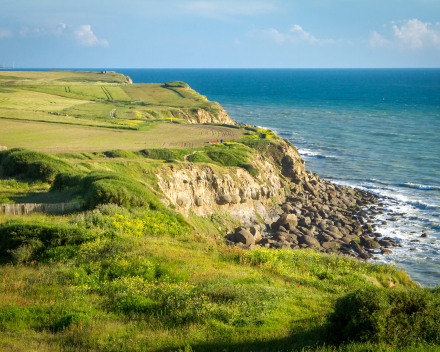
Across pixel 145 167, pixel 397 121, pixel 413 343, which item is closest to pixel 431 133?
pixel 397 121

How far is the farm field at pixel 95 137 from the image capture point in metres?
42.9

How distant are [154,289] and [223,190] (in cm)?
2610

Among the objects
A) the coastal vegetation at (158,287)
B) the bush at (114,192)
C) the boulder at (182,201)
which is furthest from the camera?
the boulder at (182,201)

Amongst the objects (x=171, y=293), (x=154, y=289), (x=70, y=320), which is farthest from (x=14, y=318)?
(x=171, y=293)

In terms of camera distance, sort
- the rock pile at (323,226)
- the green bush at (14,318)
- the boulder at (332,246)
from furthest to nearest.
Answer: the boulder at (332,246)
the rock pile at (323,226)
the green bush at (14,318)

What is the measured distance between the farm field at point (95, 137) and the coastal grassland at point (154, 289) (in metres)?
26.6

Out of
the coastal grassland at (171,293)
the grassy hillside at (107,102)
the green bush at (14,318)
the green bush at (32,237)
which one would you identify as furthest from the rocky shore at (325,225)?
the grassy hillside at (107,102)

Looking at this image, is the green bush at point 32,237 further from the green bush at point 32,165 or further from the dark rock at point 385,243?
the dark rock at point 385,243

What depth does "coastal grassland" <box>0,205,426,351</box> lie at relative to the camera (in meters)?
9.20

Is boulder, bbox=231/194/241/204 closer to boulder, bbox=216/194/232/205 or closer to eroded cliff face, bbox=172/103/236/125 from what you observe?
boulder, bbox=216/194/232/205

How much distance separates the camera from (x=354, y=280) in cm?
1491

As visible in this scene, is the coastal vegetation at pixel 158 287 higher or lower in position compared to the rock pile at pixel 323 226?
higher

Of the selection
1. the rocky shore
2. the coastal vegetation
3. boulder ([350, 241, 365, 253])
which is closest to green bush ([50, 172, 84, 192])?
the coastal vegetation

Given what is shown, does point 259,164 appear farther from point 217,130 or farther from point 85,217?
point 85,217
